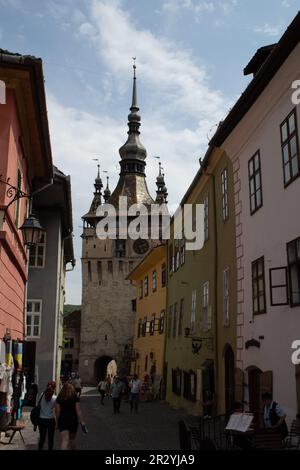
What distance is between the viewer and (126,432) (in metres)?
16.5

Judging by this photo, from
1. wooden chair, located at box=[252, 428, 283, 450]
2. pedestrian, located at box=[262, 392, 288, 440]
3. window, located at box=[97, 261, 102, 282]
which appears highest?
window, located at box=[97, 261, 102, 282]

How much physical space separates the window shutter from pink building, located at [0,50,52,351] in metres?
5.51

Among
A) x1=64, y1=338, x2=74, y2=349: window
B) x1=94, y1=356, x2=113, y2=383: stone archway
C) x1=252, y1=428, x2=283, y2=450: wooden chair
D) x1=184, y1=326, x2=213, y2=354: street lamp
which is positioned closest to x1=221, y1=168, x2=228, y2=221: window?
x1=184, y1=326, x2=213, y2=354: street lamp

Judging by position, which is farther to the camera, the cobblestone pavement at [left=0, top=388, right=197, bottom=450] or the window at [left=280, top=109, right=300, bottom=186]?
the cobblestone pavement at [left=0, top=388, right=197, bottom=450]

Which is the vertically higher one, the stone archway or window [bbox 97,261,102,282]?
window [bbox 97,261,102,282]

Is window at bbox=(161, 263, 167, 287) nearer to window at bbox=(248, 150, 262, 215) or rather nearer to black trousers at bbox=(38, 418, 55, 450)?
window at bbox=(248, 150, 262, 215)

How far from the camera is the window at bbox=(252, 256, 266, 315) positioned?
42.1 feet

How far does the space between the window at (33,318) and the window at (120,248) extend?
4469 cm

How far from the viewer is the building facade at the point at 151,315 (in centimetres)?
3212

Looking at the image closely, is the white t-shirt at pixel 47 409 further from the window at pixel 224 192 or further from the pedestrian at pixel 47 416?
the window at pixel 224 192

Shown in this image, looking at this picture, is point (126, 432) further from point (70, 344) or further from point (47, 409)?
point (70, 344)

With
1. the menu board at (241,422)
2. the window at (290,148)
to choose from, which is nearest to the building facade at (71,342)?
the window at (290,148)

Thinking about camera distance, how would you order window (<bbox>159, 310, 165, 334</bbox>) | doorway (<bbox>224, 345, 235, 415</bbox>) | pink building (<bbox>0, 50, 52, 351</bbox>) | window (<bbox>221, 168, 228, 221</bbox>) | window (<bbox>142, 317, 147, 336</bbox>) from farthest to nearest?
window (<bbox>142, 317, 147, 336</bbox>), window (<bbox>159, 310, 165, 334</bbox>), window (<bbox>221, 168, 228, 221</bbox>), doorway (<bbox>224, 345, 235, 415</bbox>), pink building (<bbox>0, 50, 52, 351</bbox>)

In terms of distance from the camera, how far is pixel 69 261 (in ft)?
112
